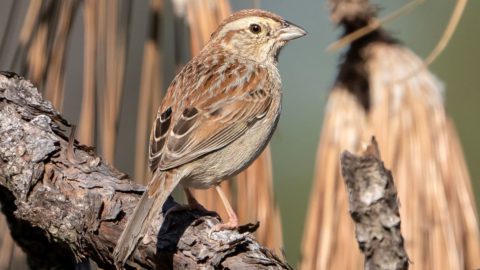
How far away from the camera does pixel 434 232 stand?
3883 mm

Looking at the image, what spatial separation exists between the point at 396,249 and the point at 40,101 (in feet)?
5.82

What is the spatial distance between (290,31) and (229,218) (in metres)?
1.41

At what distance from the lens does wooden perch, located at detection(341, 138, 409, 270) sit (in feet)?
8.03

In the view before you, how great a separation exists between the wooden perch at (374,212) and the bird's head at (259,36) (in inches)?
99.5

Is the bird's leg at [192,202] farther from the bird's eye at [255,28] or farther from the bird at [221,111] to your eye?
the bird's eye at [255,28]

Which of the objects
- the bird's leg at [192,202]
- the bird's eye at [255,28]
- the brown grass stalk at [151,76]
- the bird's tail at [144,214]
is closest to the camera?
the bird's tail at [144,214]

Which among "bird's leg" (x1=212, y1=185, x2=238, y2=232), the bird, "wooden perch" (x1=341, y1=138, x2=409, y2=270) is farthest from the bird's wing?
"wooden perch" (x1=341, y1=138, x2=409, y2=270)

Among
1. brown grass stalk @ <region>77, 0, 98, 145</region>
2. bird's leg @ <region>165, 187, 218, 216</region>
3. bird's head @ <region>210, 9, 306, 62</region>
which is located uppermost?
bird's head @ <region>210, 9, 306, 62</region>

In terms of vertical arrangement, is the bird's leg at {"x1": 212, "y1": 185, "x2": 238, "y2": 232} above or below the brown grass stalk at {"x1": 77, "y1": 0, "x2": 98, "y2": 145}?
below

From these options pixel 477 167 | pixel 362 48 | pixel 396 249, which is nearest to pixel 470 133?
pixel 477 167

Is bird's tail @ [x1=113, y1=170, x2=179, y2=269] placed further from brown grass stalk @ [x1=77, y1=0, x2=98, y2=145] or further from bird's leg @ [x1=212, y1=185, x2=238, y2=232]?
brown grass stalk @ [x1=77, y1=0, x2=98, y2=145]

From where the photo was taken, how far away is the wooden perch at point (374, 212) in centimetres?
245

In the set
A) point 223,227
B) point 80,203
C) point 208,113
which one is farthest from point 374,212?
point 208,113

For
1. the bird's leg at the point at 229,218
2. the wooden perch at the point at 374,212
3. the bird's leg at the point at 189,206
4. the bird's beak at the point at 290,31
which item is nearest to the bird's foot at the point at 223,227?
the bird's leg at the point at 229,218
